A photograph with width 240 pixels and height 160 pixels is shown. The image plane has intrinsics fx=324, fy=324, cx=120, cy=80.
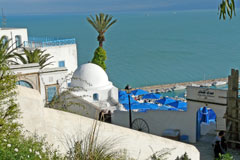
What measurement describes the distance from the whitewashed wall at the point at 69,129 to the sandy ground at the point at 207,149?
5.72 metres

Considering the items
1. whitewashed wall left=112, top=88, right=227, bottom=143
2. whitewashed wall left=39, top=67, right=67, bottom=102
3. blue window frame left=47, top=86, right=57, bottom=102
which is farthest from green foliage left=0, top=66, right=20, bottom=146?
blue window frame left=47, top=86, right=57, bottom=102

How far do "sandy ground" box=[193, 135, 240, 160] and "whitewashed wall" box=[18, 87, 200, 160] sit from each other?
18.8ft

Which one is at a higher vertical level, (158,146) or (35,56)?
(35,56)

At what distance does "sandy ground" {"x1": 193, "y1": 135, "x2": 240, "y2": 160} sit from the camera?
1373cm

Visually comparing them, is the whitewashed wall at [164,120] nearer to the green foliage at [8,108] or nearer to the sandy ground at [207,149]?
the sandy ground at [207,149]

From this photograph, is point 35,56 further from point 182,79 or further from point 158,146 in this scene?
point 182,79

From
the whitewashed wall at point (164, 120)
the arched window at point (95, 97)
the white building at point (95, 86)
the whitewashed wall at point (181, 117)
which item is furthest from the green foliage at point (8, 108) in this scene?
the arched window at point (95, 97)

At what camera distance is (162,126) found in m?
17.4

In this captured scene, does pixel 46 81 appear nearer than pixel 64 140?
No

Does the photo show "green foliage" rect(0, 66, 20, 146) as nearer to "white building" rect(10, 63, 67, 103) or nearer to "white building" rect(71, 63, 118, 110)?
"white building" rect(10, 63, 67, 103)

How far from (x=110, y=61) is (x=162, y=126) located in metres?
83.3

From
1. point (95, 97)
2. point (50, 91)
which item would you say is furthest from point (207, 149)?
point (50, 91)

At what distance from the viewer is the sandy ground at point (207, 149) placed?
45.0 feet

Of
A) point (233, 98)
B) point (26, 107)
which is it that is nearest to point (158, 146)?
point (26, 107)
